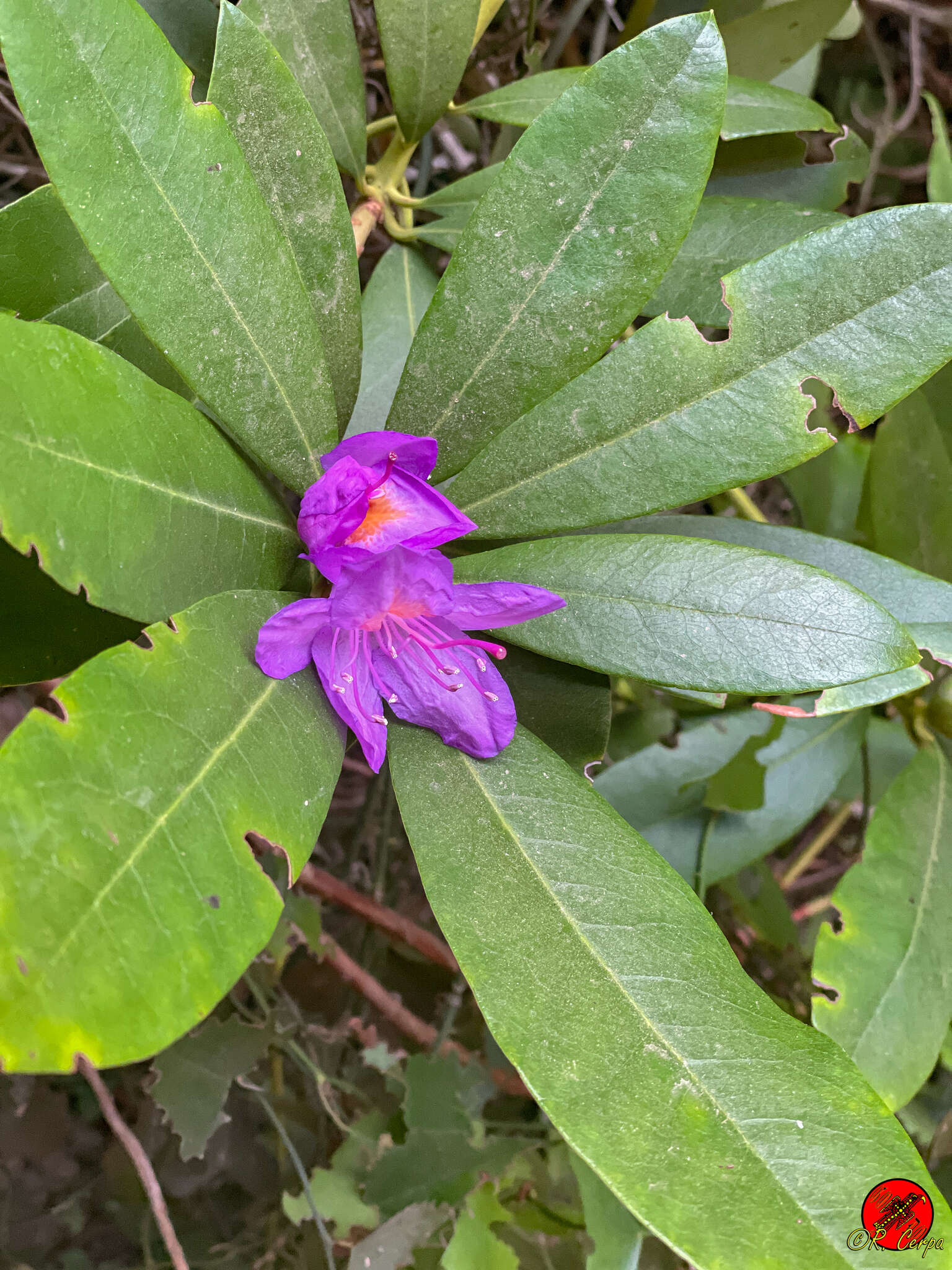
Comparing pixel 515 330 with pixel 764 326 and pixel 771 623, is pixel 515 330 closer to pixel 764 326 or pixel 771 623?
pixel 764 326

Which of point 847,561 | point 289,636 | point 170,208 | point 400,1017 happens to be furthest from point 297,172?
point 400,1017

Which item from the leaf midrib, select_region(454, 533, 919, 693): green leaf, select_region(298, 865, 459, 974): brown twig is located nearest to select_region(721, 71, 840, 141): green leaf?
select_region(454, 533, 919, 693): green leaf

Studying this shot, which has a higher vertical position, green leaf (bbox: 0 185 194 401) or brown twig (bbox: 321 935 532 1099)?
green leaf (bbox: 0 185 194 401)

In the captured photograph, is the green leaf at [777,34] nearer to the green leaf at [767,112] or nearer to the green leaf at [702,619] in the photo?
the green leaf at [767,112]

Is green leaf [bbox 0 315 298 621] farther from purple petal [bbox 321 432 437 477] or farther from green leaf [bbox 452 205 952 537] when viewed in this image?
green leaf [bbox 452 205 952 537]

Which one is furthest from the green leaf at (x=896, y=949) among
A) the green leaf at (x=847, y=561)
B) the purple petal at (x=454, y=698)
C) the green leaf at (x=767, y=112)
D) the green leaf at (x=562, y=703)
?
the green leaf at (x=767, y=112)
